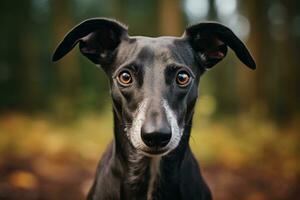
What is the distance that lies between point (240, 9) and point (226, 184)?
2885 mm

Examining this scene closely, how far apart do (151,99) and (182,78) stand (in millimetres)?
264

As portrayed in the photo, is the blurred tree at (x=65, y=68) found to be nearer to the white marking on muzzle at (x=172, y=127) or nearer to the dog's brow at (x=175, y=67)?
the dog's brow at (x=175, y=67)

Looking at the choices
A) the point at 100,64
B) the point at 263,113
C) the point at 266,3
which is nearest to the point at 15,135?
the point at 263,113

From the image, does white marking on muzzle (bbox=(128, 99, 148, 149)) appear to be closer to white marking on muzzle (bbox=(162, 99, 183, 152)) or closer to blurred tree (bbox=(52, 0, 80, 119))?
white marking on muzzle (bbox=(162, 99, 183, 152))

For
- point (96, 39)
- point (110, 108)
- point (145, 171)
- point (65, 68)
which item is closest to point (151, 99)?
point (145, 171)

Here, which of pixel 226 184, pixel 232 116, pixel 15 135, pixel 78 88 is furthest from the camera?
pixel 78 88

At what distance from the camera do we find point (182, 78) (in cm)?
286

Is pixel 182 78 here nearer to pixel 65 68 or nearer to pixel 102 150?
pixel 102 150

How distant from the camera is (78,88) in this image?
848cm

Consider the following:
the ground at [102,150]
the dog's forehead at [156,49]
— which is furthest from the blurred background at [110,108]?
the dog's forehead at [156,49]

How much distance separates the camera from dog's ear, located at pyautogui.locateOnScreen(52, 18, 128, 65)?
120 inches

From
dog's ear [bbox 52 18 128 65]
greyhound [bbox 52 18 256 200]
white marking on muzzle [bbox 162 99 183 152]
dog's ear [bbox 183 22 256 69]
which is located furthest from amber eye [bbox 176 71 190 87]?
dog's ear [bbox 52 18 128 65]

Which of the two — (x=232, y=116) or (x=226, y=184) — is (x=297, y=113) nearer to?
(x=232, y=116)

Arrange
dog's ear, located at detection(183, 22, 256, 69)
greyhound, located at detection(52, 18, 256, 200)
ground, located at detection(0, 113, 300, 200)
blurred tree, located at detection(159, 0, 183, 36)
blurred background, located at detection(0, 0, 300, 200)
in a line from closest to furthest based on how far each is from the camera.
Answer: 1. greyhound, located at detection(52, 18, 256, 200)
2. dog's ear, located at detection(183, 22, 256, 69)
3. ground, located at detection(0, 113, 300, 200)
4. blurred background, located at detection(0, 0, 300, 200)
5. blurred tree, located at detection(159, 0, 183, 36)
